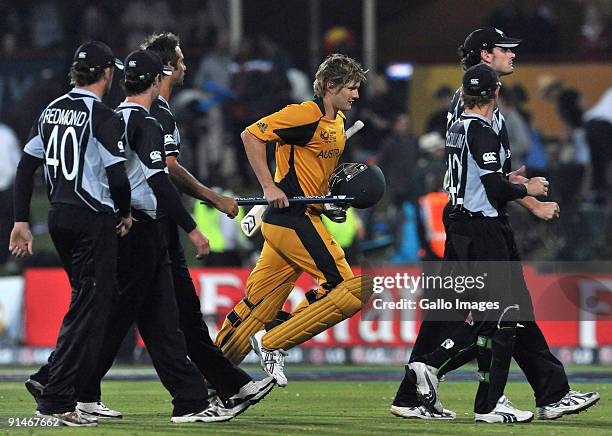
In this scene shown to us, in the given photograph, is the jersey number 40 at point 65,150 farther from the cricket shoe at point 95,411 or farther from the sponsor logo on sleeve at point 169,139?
the cricket shoe at point 95,411

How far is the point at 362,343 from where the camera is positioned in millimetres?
16578

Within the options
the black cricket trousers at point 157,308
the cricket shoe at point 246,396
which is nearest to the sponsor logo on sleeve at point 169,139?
the black cricket trousers at point 157,308

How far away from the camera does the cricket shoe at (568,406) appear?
10.1 metres

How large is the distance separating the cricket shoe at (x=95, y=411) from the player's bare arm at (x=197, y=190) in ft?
4.89

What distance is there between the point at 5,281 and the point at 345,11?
781cm

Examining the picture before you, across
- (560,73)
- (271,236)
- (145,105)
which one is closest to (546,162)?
(560,73)

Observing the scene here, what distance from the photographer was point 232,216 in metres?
10.1

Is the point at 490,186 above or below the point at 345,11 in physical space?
below

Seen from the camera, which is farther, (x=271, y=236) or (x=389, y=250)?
(x=389, y=250)

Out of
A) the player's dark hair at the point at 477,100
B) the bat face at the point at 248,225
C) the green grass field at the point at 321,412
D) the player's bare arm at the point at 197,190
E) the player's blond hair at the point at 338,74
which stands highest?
the player's blond hair at the point at 338,74

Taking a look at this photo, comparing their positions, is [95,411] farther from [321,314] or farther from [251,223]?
[251,223]

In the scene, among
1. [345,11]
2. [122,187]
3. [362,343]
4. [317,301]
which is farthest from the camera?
[345,11]

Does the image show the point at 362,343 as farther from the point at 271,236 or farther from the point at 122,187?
the point at 122,187

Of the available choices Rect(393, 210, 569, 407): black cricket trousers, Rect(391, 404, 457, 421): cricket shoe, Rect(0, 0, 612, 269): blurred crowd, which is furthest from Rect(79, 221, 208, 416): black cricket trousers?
Rect(0, 0, 612, 269): blurred crowd
